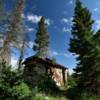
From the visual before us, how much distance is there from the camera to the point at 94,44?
115ft

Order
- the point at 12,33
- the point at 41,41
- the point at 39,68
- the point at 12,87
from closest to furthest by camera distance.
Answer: the point at 12,87 → the point at 12,33 → the point at 39,68 → the point at 41,41

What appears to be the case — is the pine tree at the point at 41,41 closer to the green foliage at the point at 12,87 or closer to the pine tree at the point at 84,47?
the pine tree at the point at 84,47

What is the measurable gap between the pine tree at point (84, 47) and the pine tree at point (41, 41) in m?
27.5

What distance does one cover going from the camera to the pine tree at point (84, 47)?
3403cm

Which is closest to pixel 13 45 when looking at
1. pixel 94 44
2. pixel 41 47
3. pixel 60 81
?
pixel 94 44

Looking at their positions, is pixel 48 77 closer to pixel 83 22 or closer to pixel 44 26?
pixel 83 22

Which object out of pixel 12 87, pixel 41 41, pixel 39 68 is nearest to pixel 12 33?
pixel 12 87

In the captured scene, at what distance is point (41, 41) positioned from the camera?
65.2m

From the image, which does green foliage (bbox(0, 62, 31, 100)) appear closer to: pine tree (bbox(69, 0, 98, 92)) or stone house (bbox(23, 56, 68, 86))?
pine tree (bbox(69, 0, 98, 92))

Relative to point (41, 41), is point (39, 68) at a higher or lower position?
lower

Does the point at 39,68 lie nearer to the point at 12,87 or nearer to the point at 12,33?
the point at 12,33

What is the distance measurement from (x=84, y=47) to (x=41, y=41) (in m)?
30.7

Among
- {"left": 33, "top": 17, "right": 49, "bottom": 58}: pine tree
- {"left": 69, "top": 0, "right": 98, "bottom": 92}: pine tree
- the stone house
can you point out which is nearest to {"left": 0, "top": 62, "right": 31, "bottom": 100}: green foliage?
{"left": 69, "top": 0, "right": 98, "bottom": 92}: pine tree

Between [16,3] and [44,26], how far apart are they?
1275 inches
